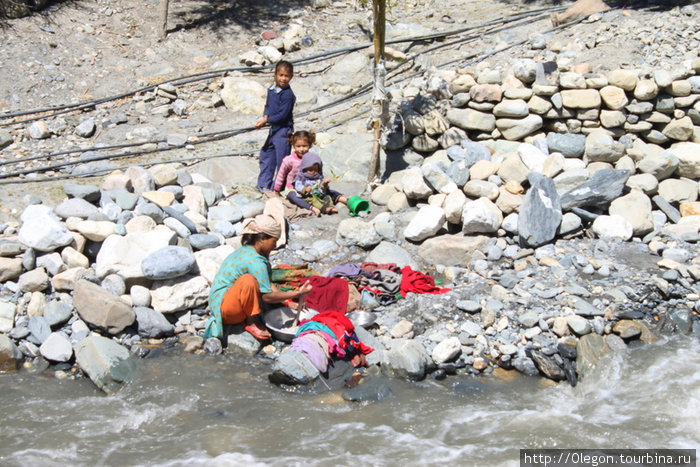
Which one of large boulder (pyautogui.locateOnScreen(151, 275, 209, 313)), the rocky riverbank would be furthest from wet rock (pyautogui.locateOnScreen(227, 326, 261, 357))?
large boulder (pyautogui.locateOnScreen(151, 275, 209, 313))

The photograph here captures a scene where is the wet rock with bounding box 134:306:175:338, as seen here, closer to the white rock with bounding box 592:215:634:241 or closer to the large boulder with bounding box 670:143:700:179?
the white rock with bounding box 592:215:634:241

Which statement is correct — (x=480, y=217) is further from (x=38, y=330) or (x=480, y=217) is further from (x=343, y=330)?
(x=38, y=330)

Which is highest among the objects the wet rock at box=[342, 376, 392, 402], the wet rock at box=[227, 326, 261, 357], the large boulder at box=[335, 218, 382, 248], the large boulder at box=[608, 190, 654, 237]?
the large boulder at box=[608, 190, 654, 237]

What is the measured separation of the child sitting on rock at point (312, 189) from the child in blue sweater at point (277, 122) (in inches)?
14.5

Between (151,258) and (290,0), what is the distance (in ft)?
25.1

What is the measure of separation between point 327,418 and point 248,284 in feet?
3.60

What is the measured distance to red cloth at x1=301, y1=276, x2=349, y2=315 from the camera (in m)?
4.82

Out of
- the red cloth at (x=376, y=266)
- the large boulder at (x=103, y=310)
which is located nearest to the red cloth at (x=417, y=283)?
the red cloth at (x=376, y=266)

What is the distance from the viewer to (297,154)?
6.34m

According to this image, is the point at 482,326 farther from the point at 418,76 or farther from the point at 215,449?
the point at 418,76

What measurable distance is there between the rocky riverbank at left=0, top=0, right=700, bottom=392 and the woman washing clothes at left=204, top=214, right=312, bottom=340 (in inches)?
8.6

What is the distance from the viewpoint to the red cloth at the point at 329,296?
482cm

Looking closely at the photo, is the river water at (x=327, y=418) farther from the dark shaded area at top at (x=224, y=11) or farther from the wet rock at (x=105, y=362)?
the dark shaded area at top at (x=224, y=11)

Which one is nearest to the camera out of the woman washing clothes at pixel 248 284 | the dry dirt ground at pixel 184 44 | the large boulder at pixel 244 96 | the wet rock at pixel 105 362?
the wet rock at pixel 105 362
